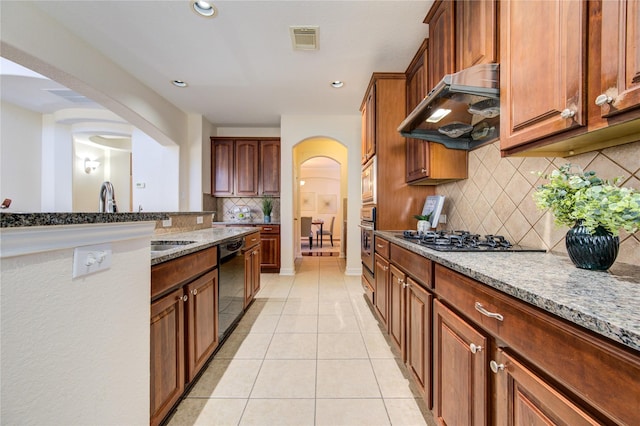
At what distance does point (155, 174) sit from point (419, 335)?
4651mm

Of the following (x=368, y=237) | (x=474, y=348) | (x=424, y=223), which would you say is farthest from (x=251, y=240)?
(x=474, y=348)

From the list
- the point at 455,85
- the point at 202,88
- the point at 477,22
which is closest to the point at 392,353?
the point at 455,85

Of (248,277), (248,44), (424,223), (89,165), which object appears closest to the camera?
(424,223)

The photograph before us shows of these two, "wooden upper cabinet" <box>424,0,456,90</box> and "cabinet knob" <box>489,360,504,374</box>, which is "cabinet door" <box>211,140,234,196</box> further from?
"cabinet knob" <box>489,360,504,374</box>

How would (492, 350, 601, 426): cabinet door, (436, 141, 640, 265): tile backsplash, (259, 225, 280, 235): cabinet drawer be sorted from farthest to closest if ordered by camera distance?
1. (259, 225, 280, 235): cabinet drawer
2. (436, 141, 640, 265): tile backsplash
3. (492, 350, 601, 426): cabinet door

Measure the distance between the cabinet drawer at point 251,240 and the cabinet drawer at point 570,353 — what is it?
2.17m

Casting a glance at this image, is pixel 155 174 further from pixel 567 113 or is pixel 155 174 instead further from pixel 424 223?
pixel 567 113

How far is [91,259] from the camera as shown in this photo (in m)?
0.78

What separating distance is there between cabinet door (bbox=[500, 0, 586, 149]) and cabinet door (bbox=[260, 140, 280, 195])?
406 cm

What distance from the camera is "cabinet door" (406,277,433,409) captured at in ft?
4.17

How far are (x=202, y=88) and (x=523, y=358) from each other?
4053 mm

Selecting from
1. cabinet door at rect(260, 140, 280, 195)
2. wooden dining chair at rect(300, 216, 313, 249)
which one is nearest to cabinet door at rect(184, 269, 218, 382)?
cabinet door at rect(260, 140, 280, 195)

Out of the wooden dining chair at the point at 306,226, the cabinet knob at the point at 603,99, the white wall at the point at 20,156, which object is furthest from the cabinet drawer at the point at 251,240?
the wooden dining chair at the point at 306,226

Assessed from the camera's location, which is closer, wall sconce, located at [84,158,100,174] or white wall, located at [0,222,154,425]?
white wall, located at [0,222,154,425]
